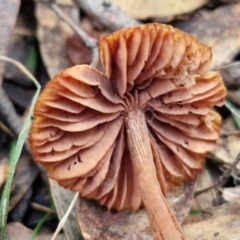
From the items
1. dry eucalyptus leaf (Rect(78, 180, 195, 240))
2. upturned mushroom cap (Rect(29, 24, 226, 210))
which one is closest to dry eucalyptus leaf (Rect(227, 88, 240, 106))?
upturned mushroom cap (Rect(29, 24, 226, 210))

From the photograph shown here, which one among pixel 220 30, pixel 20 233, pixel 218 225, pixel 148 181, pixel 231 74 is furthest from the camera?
pixel 220 30

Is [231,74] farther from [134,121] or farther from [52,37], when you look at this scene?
[52,37]

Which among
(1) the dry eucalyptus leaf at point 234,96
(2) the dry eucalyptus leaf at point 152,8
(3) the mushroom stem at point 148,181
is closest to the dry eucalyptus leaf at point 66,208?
(3) the mushroom stem at point 148,181

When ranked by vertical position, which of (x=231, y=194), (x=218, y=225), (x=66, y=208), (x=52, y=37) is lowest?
(x=218, y=225)

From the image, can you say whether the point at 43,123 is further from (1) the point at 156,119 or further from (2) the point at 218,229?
(2) the point at 218,229

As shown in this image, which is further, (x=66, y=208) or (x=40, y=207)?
(x=40, y=207)

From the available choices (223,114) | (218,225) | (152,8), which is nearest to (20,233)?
(218,225)

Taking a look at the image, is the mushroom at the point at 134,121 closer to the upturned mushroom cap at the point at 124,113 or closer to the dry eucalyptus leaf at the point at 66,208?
the upturned mushroom cap at the point at 124,113
